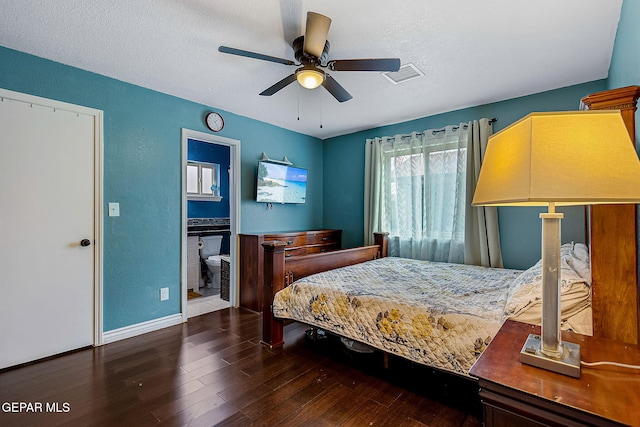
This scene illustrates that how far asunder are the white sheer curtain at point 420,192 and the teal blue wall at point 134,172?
243cm

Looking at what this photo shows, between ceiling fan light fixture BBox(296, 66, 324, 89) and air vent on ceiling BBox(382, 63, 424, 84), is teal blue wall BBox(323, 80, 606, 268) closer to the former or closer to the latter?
air vent on ceiling BBox(382, 63, 424, 84)

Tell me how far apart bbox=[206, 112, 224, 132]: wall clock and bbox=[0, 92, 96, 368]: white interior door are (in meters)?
1.15

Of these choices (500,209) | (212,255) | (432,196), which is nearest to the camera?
(500,209)

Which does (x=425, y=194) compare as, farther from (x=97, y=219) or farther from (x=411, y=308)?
(x=97, y=219)

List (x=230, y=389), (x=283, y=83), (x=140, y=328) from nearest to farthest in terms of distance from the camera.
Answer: (x=230, y=389)
(x=283, y=83)
(x=140, y=328)

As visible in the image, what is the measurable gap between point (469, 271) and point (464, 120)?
1858 millimetres

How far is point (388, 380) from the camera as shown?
209 cm

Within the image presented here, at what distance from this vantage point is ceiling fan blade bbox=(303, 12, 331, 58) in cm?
168

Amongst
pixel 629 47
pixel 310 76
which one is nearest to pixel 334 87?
pixel 310 76

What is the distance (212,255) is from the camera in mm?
4891

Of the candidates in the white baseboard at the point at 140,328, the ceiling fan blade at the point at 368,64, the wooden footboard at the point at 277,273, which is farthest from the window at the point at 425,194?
the white baseboard at the point at 140,328

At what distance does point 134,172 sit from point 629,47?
3811mm

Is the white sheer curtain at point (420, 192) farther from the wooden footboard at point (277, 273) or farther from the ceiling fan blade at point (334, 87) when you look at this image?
the ceiling fan blade at point (334, 87)

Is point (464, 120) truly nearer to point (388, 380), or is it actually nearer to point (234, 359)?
point (388, 380)
